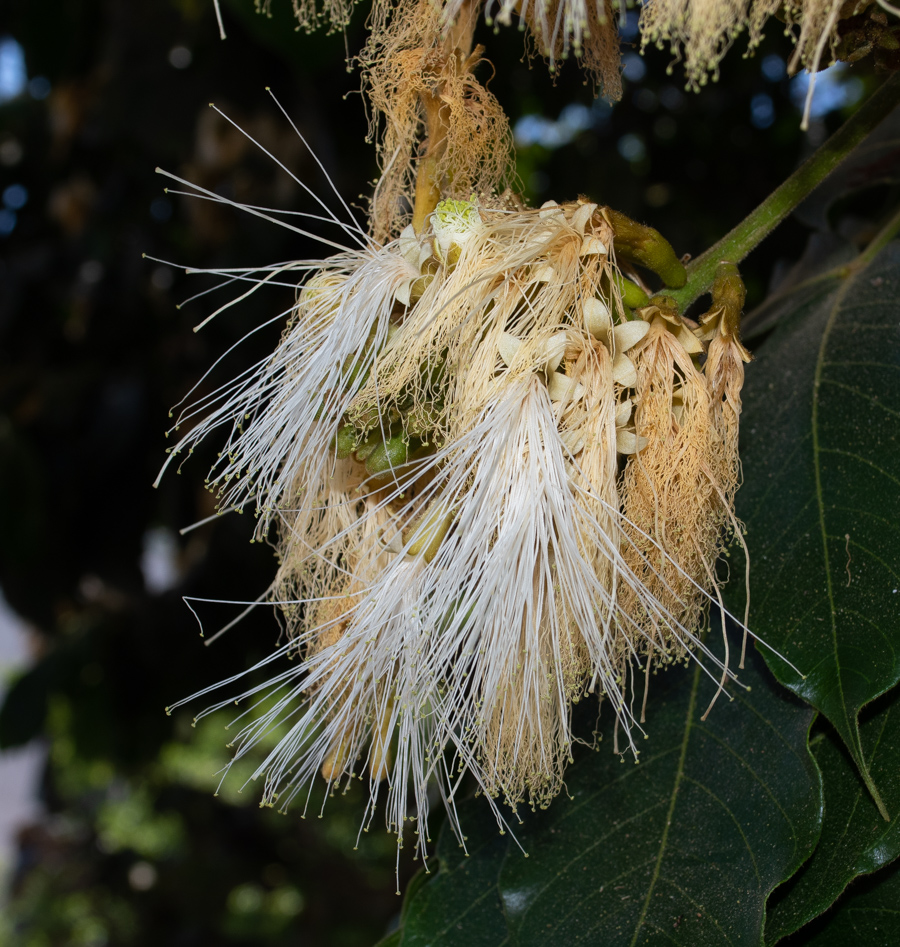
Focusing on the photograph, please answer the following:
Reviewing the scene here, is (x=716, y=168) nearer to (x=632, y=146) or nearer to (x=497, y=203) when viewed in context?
(x=632, y=146)

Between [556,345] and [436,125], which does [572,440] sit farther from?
[436,125]

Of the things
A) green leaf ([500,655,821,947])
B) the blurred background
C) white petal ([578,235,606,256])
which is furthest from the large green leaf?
the blurred background

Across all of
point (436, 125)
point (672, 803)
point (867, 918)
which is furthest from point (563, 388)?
point (867, 918)

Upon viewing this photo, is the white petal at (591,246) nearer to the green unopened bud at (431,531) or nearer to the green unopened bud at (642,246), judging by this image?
the green unopened bud at (642,246)

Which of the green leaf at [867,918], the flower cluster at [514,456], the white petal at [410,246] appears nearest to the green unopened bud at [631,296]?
the flower cluster at [514,456]

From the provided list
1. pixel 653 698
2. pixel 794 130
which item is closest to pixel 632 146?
pixel 794 130
